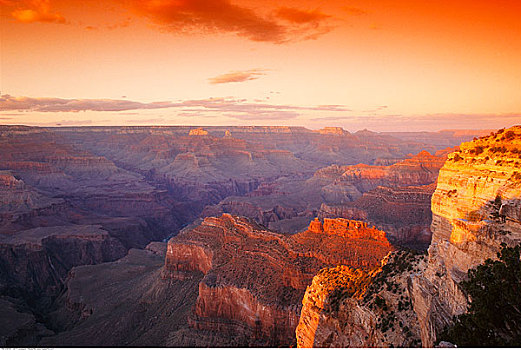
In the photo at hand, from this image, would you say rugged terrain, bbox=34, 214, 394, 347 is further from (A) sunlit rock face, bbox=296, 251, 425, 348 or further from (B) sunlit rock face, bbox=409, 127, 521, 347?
(B) sunlit rock face, bbox=409, 127, 521, 347

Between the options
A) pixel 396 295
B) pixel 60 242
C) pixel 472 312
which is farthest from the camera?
pixel 60 242

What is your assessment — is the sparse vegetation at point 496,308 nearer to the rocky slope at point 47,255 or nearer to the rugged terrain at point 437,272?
the rugged terrain at point 437,272

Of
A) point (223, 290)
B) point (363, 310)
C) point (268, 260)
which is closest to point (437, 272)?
point (363, 310)

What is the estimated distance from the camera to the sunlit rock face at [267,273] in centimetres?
3139

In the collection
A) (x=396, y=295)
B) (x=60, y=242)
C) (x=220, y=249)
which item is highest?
(x=396, y=295)

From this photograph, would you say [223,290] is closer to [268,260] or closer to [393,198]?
[268,260]

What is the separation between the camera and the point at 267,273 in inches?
1362

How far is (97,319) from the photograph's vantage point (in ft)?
146

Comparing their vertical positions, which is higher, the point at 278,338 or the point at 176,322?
the point at 278,338

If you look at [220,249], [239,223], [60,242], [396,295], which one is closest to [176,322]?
[220,249]

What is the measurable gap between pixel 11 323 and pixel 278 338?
35680mm

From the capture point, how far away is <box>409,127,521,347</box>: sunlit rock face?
43.2 ft

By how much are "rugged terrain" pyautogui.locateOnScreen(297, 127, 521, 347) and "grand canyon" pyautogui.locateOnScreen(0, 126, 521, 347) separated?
0.23 feet

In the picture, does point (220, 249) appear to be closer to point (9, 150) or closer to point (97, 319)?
point (97, 319)
